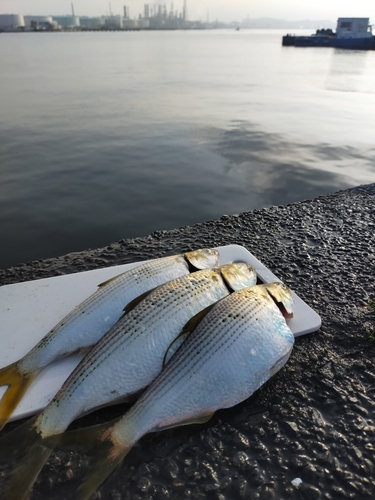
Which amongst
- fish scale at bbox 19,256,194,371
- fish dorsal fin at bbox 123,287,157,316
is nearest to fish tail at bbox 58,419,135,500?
fish scale at bbox 19,256,194,371

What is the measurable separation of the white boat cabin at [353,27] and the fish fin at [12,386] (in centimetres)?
7774

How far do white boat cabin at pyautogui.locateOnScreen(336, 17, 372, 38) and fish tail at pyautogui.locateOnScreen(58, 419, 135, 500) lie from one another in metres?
77.9

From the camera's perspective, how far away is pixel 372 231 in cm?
458

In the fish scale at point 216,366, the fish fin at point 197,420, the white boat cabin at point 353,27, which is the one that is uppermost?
the white boat cabin at point 353,27

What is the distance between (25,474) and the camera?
1.79 meters

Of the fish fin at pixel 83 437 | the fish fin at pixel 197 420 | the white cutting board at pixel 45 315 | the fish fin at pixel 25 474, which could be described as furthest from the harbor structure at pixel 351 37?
the fish fin at pixel 25 474

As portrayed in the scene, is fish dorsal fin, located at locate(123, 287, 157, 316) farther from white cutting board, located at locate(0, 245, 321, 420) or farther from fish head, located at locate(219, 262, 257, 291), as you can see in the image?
fish head, located at locate(219, 262, 257, 291)

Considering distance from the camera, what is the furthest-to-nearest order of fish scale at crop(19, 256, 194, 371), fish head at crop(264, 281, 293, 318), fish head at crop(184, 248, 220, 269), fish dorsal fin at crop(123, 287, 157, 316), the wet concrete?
fish head at crop(184, 248, 220, 269) → fish head at crop(264, 281, 293, 318) → fish dorsal fin at crop(123, 287, 157, 316) → fish scale at crop(19, 256, 194, 371) → the wet concrete

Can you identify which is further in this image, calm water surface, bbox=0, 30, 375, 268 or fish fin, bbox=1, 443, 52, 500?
calm water surface, bbox=0, 30, 375, 268

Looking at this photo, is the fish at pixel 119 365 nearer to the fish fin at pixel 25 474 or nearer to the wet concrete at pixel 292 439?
the fish fin at pixel 25 474

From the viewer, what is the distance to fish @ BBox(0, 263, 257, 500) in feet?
6.29

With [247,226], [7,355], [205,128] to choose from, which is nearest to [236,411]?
[7,355]

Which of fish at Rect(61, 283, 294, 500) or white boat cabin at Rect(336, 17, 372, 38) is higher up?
white boat cabin at Rect(336, 17, 372, 38)

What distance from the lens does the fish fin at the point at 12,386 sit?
210cm
